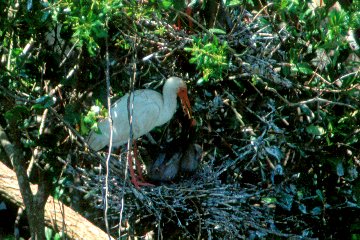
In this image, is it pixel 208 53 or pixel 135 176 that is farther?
pixel 135 176

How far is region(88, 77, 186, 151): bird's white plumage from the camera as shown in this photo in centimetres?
579

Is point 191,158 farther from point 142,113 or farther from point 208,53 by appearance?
point 208,53

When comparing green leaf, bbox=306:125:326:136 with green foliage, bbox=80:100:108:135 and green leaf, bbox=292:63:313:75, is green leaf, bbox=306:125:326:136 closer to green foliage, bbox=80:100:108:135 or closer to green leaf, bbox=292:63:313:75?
green leaf, bbox=292:63:313:75

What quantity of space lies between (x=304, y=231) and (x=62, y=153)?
1781 mm

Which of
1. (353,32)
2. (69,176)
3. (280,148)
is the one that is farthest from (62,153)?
(353,32)

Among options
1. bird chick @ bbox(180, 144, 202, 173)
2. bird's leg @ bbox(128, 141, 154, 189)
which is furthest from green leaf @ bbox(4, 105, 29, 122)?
bird chick @ bbox(180, 144, 202, 173)

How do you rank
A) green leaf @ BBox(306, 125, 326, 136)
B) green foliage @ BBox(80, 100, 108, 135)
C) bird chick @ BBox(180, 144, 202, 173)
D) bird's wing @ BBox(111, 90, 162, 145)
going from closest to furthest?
green foliage @ BBox(80, 100, 108, 135) < green leaf @ BBox(306, 125, 326, 136) < bird's wing @ BBox(111, 90, 162, 145) < bird chick @ BBox(180, 144, 202, 173)

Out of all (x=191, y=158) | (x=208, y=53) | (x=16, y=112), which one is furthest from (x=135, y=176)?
(x=208, y=53)

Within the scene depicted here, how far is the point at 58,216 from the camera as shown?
19.9 ft

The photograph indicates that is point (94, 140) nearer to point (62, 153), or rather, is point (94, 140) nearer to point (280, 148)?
point (62, 153)

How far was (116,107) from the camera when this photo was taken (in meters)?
5.84

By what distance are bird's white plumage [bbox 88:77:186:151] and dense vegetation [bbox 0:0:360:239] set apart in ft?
0.48

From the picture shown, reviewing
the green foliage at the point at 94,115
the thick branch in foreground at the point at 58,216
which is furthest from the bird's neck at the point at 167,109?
the green foliage at the point at 94,115

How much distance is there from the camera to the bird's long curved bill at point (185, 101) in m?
5.84
